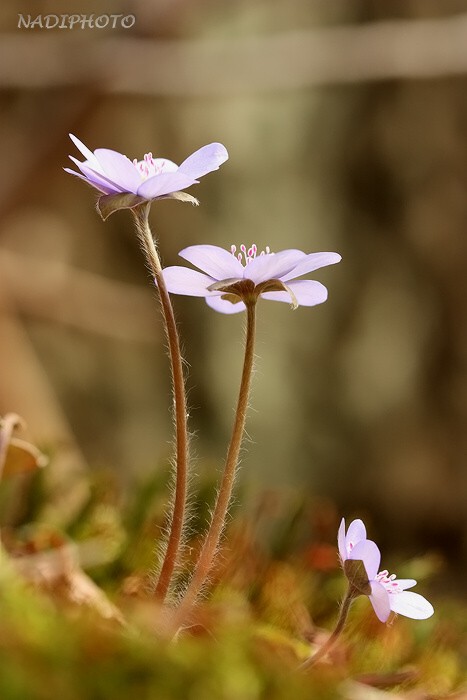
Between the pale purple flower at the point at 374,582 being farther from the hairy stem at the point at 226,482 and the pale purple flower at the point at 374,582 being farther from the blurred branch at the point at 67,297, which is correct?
the blurred branch at the point at 67,297

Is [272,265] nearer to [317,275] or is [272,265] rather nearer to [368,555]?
[368,555]

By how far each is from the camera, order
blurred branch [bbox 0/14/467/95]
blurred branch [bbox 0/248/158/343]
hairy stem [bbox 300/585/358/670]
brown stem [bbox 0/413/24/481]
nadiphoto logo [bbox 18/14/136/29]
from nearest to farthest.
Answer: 1. hairy stem [bbox 300/585/358/670]
2. brown stem [bbox 0/413/24/481]
3. nadiphoto logo [bbox 18/14/136/29]
4. blurred branch [bbox 0/14/467/95]
5. blurred branch [bbox 0/248/158/343]

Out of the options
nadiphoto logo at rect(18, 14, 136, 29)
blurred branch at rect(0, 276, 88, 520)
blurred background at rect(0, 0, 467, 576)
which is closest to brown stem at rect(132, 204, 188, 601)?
nadiphoto logo at rect(18, 14, 136, 29)

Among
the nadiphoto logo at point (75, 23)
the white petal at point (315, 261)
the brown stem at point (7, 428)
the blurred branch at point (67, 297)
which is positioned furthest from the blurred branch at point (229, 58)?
the white petal at point (315, 261)

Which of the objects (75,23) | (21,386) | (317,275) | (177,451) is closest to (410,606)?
(177,451)

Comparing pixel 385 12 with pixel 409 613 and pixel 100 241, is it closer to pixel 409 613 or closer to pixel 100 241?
pixel 100 241

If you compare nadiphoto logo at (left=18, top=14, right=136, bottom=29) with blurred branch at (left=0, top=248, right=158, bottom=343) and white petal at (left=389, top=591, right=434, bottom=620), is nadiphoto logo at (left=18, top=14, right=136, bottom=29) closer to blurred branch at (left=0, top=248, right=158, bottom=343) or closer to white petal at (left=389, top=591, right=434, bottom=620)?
white petal at (left=389, top=591, right=434, bottom=620)


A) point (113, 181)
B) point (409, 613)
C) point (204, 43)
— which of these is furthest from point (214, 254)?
point (204, 43)

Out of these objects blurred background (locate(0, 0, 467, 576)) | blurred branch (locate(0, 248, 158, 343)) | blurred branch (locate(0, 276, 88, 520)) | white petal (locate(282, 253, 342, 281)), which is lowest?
white petal (locate(282, 253, 342, 281))
